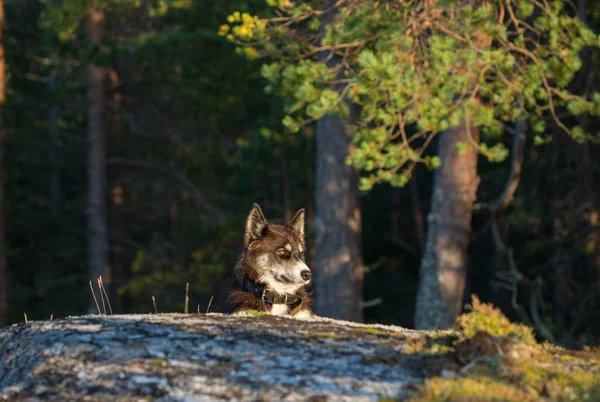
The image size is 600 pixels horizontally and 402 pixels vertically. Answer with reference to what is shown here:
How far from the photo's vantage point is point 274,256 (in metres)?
10.2

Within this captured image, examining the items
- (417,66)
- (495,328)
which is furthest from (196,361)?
(417,66)

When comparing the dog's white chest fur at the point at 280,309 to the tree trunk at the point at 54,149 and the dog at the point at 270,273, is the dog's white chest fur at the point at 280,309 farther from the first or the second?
the tree trunk at the point at 54,149

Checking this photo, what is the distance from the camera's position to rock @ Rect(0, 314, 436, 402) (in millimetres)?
5852

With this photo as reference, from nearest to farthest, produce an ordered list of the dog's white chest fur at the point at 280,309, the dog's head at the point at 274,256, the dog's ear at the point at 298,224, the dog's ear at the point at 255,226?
the dog's white chest fur at the point at 280,309
the dog's head at the point at 274,256
the dog's ear at the point at 255,226
the dog's ear at the point at 298,224

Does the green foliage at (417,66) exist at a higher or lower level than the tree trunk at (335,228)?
higher

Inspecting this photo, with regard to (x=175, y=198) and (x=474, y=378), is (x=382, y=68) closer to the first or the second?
(x=474, y=378)

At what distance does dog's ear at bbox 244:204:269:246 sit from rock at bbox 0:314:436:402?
2.82m

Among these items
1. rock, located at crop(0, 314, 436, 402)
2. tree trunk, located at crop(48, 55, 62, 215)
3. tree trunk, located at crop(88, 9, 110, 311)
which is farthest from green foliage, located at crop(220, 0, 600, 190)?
tree trunk, located at crop(48, 55, 62, 215)

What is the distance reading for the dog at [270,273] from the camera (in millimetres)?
9633

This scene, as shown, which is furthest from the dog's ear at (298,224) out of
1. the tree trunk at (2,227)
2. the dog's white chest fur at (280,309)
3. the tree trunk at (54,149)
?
the tree trunk at (54,149)

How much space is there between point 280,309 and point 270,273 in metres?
0.61

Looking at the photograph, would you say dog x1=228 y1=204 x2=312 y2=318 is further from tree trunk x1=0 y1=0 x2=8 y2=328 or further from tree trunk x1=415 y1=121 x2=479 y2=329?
tree trunk x1=0 y1=0 x2=8 y2=328

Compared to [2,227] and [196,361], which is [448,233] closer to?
[196,361]

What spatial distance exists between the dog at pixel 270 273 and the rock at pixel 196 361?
2.02 m
